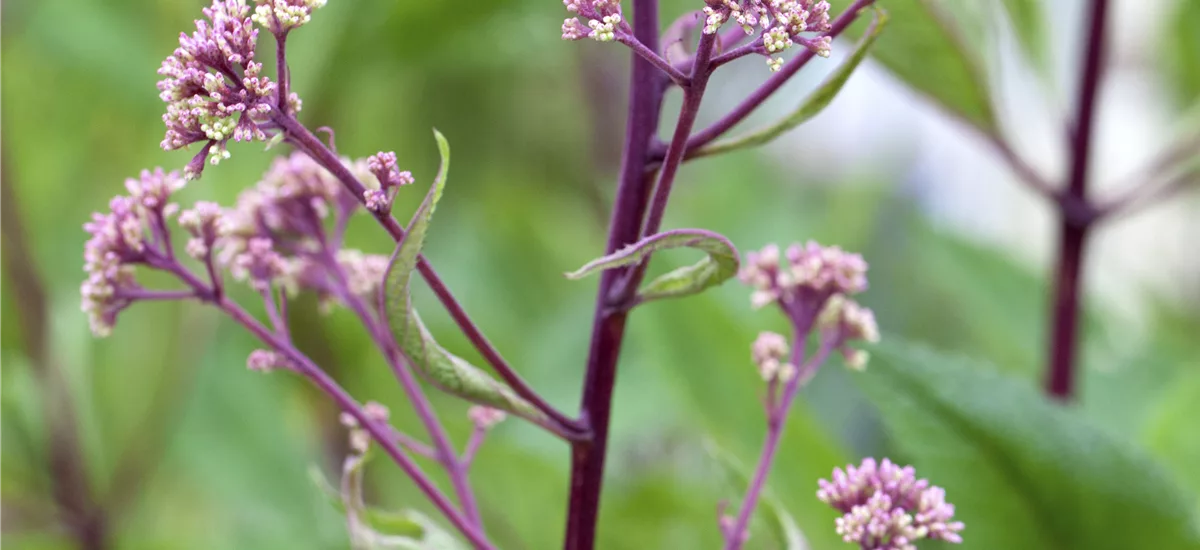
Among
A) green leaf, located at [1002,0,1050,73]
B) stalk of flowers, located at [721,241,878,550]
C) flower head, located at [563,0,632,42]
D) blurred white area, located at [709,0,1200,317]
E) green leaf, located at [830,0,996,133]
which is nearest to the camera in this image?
flower head, located at [563,0,632,42]

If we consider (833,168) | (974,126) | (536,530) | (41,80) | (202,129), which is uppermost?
(833,168)

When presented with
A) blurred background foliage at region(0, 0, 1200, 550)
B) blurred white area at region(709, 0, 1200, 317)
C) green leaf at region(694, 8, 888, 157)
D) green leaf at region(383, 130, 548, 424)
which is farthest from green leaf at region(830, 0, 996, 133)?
blurred white area at region(709, 0, 1200, 317)

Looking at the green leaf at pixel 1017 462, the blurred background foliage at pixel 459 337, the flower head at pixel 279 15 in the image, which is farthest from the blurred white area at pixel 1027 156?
the flower head at pixel 279 15

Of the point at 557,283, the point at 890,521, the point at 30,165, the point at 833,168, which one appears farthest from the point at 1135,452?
the point at 833,168

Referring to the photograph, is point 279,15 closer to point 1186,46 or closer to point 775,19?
point 775,19

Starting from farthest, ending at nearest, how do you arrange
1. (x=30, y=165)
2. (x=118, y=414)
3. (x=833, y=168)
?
1. (x=833, y=168)
2. (x=30, y=165)
3. (x=118, y=414)

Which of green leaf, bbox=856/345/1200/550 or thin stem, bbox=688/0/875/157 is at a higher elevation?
green leaf, bbox=856/345/1200/550

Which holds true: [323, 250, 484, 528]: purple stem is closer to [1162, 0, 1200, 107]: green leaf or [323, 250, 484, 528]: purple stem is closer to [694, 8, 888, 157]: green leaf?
[694, 8, 888, 157]: green leaf

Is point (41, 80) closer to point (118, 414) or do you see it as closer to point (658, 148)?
point (118, 414)
